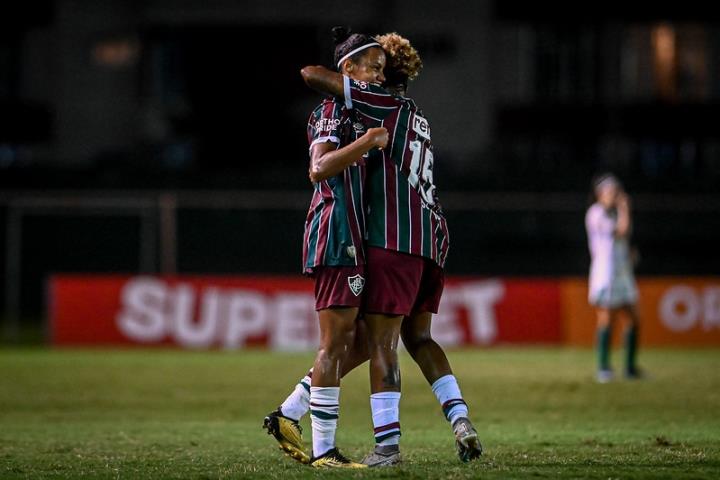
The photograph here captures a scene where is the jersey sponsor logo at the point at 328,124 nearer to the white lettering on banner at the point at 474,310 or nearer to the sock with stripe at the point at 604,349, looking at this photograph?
the sock with stripe at the point at 604,349

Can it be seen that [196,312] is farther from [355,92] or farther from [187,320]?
[355,92]

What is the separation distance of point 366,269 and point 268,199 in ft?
60.1

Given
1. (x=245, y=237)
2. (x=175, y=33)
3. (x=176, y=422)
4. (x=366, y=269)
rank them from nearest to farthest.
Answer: (x=366, y=269)
(x=176, y=422)
(x=245, y=237)
(x=175, y=33)

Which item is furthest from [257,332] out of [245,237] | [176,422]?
[176,422]

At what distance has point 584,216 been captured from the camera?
2467 cm

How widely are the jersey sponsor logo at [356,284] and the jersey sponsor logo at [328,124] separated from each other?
80cm

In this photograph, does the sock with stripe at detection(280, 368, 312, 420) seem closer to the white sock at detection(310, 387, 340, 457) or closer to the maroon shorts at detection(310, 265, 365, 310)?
the white sock at detection(310, 387, 340, 457)

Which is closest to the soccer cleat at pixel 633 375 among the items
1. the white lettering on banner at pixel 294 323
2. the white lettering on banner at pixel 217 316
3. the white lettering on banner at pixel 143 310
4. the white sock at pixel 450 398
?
the white lettering on banner at pixel 217 316

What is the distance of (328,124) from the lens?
6.65 m

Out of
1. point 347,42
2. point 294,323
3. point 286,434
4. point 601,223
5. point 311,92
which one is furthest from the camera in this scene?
point 311,92

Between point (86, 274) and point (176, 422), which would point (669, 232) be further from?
point (176, 422)

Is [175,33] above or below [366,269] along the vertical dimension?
above

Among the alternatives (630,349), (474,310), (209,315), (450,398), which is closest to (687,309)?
(474,310)

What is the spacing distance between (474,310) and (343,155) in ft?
44.6
